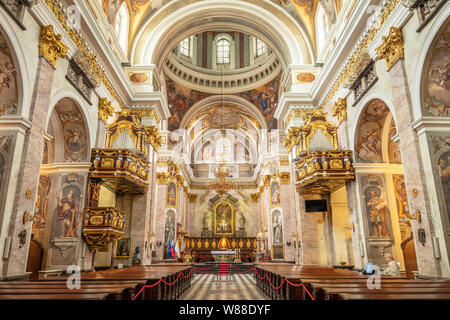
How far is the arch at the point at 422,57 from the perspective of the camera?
5118 mm

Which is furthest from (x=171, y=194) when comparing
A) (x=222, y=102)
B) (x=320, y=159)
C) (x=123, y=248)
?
(x=320, y=159)

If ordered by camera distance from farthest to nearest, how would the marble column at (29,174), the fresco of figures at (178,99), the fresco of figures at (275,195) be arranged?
the fresco of figures at (178,99)
the fresco of figures at (275,195)
the marble column at (29,174)

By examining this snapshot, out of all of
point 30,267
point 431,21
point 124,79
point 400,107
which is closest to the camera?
point 431,21

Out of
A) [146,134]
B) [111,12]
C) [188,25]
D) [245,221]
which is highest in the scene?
[188,25]

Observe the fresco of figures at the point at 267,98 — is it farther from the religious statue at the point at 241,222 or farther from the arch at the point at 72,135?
the arch at the point at 72,135

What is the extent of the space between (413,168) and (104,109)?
327 inches

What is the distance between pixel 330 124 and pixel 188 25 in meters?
7.95

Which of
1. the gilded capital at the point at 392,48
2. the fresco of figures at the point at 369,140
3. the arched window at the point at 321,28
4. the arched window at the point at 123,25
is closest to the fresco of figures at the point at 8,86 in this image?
the arched window at the point at 123,25

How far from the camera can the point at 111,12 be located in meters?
10.2

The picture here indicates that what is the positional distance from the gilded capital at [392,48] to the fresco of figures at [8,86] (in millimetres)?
7239

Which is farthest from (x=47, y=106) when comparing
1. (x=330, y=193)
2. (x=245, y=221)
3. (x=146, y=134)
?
(x=245, y=221)

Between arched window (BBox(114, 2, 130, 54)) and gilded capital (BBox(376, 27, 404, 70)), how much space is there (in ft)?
29.9

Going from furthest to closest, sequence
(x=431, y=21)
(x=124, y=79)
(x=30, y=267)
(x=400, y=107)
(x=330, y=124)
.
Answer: (x=124, y=79), (x=330, y=124), (x=30, y=267), (x=400, y=107), (x=431, y=21)
